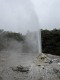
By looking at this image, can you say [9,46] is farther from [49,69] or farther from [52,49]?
[49,69]

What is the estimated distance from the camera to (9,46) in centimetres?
4197

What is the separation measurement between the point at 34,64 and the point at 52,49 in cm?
2463

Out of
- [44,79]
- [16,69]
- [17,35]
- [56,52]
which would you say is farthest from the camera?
[17,35]

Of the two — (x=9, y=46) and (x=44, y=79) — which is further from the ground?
(x=9, y=46)

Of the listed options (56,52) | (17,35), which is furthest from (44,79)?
(17,35)

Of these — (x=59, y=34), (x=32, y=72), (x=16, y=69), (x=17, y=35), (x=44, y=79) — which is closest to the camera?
(x=44, y=79)

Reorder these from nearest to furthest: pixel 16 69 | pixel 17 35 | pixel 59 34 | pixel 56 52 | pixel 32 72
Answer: pixel 32 72 < pixel 16 69 < pixel 56 52 < pixel 59 34 < pixel 17 35

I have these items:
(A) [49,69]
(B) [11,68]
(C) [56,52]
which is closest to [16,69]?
(B) [11,68]

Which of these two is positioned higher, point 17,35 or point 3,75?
point 17,35

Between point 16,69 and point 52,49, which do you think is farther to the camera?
point 52,49

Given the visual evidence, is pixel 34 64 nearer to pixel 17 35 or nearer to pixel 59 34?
pixel 59 34

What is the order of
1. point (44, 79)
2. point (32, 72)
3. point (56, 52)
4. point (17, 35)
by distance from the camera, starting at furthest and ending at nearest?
1. point (17, 35)
2. point (56, 52)
3. point (32, 72)
4. point (44, 79)

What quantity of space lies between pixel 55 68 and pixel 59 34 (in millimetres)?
26991

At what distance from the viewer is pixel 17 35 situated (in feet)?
166
